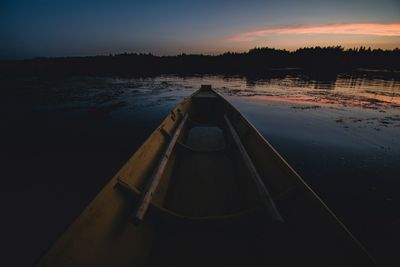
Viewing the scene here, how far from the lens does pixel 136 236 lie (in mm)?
2674

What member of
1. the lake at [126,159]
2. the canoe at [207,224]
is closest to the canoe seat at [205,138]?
the lake at [126,159]

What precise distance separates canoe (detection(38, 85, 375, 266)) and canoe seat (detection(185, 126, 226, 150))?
8.21 feet

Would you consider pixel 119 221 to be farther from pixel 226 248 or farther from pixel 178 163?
pixel 178 163

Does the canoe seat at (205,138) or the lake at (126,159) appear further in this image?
the canoe seat at (205,138)

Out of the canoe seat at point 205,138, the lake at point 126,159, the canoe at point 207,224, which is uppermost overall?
the canoe at point 207,224

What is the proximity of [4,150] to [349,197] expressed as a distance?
11450 millimetres

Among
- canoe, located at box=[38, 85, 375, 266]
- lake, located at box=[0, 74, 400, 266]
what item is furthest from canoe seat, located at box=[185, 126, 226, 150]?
canoe, located at box=[38, 85, 375, 266]

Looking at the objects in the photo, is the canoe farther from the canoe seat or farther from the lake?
the canoe seat

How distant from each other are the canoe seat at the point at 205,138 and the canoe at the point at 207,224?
2502 mm

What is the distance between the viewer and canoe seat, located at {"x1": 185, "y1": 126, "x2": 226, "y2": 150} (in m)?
7.27

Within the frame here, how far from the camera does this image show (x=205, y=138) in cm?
814

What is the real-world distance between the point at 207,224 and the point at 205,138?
530 centimetres

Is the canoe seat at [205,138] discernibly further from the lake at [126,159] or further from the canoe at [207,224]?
the canoe at [207,224]

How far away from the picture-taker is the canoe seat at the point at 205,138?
727cm
